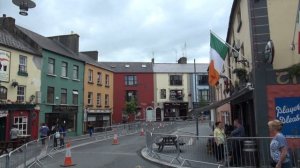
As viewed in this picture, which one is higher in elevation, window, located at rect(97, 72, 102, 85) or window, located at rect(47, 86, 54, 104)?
window, located at rect(97, 72, 102, 85)

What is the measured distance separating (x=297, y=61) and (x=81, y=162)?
9.62m

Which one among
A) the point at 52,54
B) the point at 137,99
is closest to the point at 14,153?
the point at 52,54

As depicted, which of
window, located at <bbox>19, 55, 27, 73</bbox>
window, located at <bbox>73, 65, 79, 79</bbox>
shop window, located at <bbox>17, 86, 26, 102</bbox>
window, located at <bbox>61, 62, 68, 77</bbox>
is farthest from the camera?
window, located at <bbox>73, 65, 79, 79</bbox>

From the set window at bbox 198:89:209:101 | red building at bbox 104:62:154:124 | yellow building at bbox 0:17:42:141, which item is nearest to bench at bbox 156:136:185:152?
yellow building at bbox 0:17:42:141

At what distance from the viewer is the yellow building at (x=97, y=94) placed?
126 ft

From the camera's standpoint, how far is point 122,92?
58.0 metres

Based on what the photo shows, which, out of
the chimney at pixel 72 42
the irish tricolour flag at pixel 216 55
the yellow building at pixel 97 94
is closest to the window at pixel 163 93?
the yellow building at pixel 97 94

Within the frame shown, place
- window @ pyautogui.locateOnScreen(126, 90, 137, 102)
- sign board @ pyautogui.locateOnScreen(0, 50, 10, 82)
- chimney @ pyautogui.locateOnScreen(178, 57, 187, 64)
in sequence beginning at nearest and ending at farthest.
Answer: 1. sign board @ pyautogui.locateOnScreen(0, 50, 10, 82)
2. window @ pyautogui.locateOnScreen(126, 90, 137, 102)
3. chimney @ pyautogui.locateOnScreen(178, 57, 187, 64)

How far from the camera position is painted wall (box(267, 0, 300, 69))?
13.0 meters

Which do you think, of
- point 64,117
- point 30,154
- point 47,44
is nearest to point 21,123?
point 64,117

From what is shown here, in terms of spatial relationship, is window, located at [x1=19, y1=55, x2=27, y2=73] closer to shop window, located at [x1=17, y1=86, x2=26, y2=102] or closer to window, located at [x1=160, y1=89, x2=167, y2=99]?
shop window, located at [x1=17, y1=86, x2=26, y2=102]

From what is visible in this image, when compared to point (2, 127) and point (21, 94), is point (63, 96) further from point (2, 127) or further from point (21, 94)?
point (2, 127)

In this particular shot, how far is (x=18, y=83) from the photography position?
88.8ft

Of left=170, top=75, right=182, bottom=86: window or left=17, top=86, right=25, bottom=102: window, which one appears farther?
left=170, top=75, right=182, bottom=86: window
